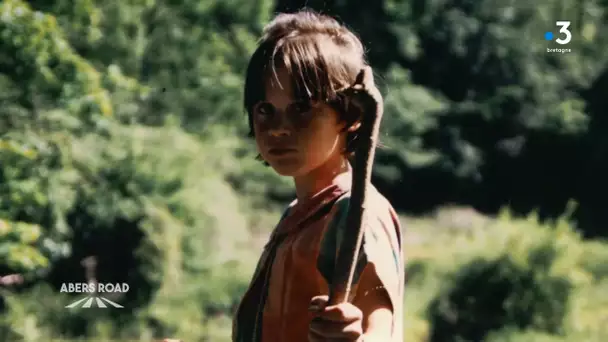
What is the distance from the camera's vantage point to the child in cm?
69

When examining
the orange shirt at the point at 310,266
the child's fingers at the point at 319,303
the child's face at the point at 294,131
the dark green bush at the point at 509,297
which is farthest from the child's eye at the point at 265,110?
the dark green bush at the point at 509,297

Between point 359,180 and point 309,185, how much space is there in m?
0.21

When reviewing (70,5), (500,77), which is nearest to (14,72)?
(70,5)

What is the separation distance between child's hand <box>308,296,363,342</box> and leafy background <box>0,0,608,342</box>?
121cm

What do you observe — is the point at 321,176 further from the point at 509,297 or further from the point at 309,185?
the point at 509,297

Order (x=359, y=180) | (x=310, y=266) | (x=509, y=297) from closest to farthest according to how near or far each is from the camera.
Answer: (x=359, y=180) → (x=310, y=266) → (x=509, y=297)

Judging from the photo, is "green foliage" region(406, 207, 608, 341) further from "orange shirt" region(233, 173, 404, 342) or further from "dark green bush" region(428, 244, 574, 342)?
"orange shirt" region(233, 173, 404, 342)

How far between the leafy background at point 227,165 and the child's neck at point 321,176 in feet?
3.27

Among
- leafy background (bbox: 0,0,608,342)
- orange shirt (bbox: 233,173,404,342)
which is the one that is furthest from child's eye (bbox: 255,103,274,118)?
leafy background (bbox: 0,0,608,342)

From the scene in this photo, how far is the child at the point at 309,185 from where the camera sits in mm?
689

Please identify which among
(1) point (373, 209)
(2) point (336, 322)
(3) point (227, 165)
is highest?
(3) point (227, 165)

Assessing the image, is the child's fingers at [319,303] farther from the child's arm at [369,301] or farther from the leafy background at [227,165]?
the leafy background at [227,165]

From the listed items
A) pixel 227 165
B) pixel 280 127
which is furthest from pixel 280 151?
pixel 227 165

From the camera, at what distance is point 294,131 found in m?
0.77
